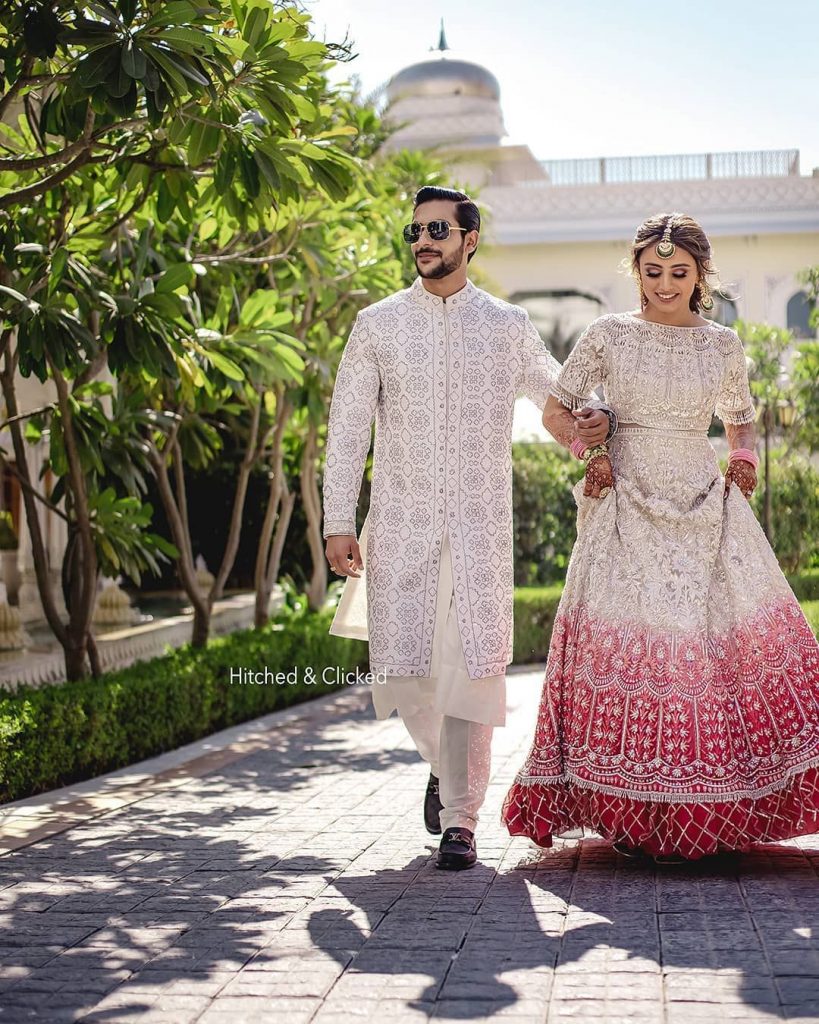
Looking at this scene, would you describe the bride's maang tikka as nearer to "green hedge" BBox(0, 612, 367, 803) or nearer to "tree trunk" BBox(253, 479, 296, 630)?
"green hedge" BBox(0, 612, 367, 803)

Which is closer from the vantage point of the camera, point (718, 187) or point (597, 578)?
point (597, 578)

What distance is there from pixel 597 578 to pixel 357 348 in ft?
3.57

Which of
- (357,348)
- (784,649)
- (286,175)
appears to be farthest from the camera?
(286,175)

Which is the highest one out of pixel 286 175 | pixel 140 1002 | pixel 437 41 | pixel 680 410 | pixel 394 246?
pixel 437 41

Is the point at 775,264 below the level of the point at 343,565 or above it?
above

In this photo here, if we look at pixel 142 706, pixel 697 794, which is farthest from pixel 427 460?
pixel 142 706

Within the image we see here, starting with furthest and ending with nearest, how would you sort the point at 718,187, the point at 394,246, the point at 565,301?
the point at 565,301 < the point at 718,187 < the point at 394,246

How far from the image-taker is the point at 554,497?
17.4m

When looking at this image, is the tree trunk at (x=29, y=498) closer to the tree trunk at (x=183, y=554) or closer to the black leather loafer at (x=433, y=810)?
the tree trunk at (x=183, y=554)

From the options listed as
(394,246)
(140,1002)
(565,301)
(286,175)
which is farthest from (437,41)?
(140,1002)

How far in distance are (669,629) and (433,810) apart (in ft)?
3.34

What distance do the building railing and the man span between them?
2391cm

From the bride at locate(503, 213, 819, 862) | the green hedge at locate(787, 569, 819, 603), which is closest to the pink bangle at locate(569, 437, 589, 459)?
the bride at locate(503, 213, 819, 862)

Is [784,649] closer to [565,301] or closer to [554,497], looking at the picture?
[554,497]
